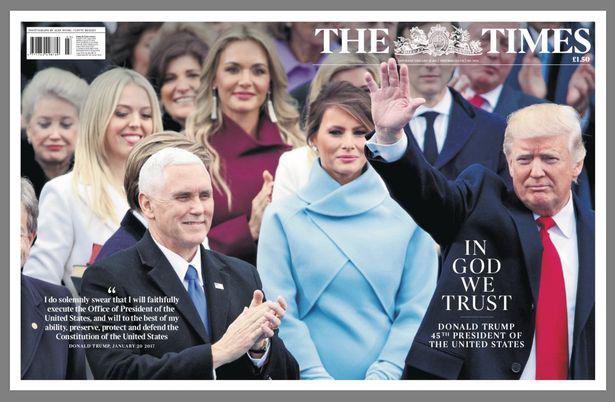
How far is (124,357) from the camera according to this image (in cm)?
810

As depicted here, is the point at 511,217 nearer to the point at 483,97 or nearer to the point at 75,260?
the point at 483,97

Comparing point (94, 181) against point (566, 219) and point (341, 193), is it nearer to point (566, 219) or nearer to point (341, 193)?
point (341, 193)

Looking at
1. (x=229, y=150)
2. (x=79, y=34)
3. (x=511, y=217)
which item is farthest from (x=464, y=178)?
(x=79, y=34)

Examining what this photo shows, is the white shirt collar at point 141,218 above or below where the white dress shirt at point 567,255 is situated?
above

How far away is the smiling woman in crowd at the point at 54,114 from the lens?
8.41 m

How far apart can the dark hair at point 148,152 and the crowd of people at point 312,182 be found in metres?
0.01

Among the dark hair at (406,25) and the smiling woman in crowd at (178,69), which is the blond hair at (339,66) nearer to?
the dark hair at (406,25)

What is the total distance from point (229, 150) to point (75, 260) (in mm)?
1220

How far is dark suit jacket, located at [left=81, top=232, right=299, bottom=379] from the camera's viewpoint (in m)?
8.05

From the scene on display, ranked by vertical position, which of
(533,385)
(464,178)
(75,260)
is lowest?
(533,385)

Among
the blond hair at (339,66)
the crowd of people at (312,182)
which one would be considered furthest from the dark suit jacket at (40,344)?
the blond hair at (339,66)

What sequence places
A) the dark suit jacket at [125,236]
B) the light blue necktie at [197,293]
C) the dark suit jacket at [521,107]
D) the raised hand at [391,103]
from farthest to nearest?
the dark suit jacket at [521,107], the dark suit jacket at [125,236], the light blue necktie at [197,293], the raised hand at [391,103]

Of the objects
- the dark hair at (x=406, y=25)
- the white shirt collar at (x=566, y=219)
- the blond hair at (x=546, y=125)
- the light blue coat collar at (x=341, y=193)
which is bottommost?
the white shirt collar at (x=566, y=219)

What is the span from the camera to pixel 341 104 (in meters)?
8.34
